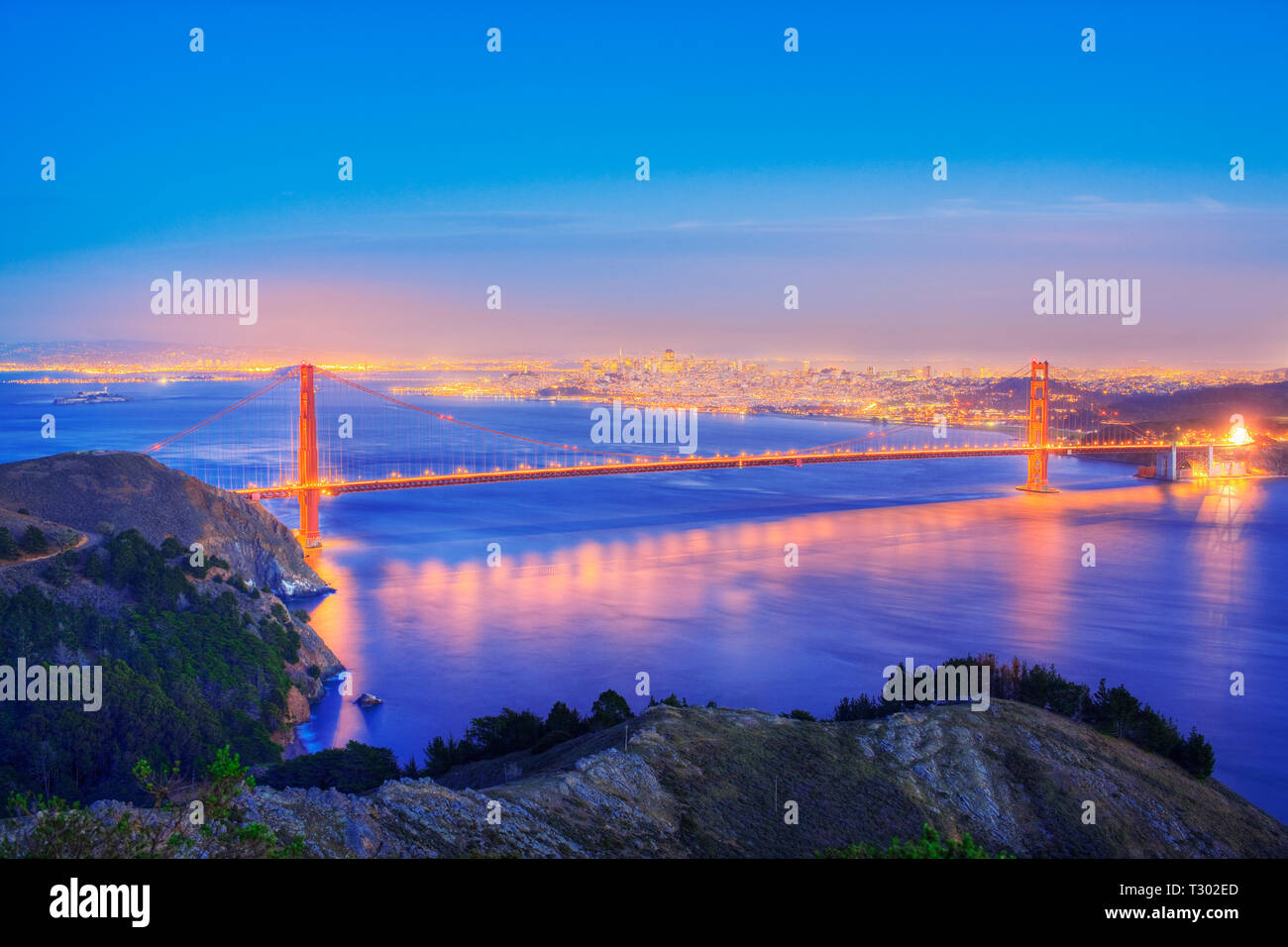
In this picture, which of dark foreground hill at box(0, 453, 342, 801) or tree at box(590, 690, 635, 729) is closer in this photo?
dark foreground hill at box(0, 453, 342, 801)

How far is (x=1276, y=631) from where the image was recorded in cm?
2053

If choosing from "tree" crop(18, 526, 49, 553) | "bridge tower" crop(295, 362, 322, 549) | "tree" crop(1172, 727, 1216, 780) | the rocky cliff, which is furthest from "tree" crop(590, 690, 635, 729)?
"bridge tower" crop(295, 362, 322, 549)

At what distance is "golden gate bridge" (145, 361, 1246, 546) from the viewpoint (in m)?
28.6

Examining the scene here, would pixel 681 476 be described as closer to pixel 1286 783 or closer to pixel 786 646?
pixel 786 646

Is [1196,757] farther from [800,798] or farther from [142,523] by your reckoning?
[142,523]

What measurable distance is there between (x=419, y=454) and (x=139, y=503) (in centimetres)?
3791

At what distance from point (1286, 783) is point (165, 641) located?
15273mm

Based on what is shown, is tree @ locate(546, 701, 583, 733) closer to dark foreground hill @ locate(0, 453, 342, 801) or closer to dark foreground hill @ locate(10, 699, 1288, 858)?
dark foreground hill @ locate(10, 699, 1288, 858)

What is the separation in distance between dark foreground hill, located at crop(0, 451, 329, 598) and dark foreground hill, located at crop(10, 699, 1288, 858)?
10.5 meters

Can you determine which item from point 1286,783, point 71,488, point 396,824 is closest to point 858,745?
point 396,824

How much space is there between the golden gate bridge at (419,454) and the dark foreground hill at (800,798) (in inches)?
776

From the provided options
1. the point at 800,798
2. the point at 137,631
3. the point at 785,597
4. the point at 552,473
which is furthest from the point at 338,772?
the point at 552,473

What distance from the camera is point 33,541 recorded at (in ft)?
48.2

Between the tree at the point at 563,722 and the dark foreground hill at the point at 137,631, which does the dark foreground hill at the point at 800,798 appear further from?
the dark foreground hill at the point at 137,631
